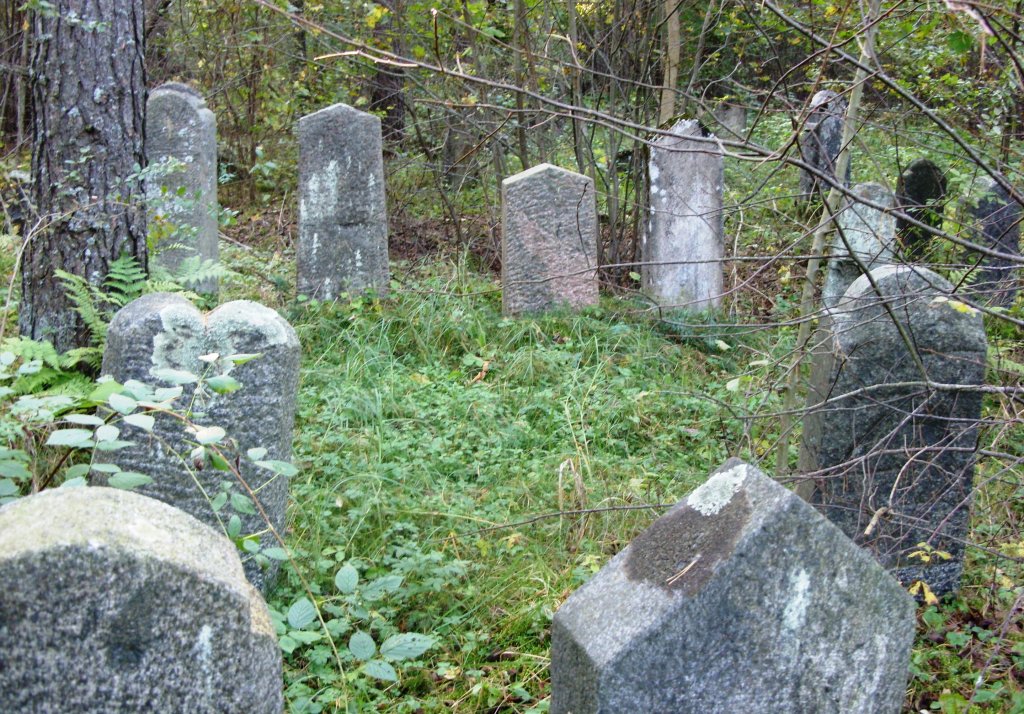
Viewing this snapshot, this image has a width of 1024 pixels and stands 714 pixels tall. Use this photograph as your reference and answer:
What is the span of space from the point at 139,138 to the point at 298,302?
2.72 metres

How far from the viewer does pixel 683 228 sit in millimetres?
8055

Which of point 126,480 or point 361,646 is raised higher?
point 126,480

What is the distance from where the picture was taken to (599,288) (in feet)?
27.9

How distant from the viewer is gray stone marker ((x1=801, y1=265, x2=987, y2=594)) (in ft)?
12.3

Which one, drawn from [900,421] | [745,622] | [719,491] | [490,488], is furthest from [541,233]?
[745,622]

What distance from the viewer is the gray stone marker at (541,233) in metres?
7.45

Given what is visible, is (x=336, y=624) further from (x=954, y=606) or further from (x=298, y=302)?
(x=298, y=302)

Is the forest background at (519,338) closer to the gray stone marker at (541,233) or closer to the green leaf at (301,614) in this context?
the green leaf at (301,614)

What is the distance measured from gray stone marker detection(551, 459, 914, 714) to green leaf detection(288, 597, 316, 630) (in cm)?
60

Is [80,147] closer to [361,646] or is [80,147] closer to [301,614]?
[301,614]

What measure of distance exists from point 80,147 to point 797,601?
3946 mm

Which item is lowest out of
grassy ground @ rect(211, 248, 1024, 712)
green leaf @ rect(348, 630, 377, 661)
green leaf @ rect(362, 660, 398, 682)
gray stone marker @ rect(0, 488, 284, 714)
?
grassy ground @ rect(211, 248, 1024, 712)

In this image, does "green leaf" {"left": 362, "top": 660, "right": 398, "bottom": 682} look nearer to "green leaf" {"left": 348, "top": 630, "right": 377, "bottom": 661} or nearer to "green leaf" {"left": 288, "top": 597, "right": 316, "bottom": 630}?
"green leaf" {"left": 348, "top": 630, "right": 377, "bottom": 661}

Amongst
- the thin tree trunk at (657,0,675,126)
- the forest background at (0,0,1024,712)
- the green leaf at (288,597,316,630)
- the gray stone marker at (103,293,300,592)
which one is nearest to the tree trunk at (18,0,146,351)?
the forest background at (0,0,1024,712)
